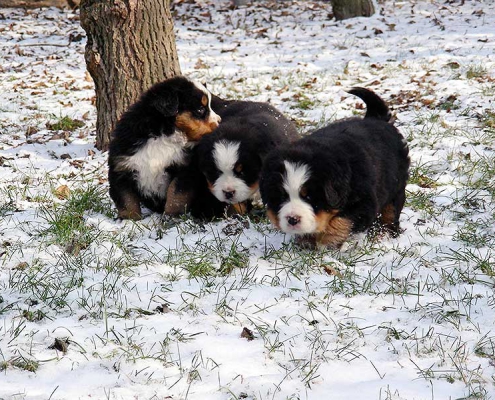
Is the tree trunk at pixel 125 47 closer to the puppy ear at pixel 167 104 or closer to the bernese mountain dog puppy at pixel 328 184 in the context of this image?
the puppy ear at pixel 167 104

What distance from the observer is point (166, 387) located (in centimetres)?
304

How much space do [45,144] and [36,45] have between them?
624 centimetres

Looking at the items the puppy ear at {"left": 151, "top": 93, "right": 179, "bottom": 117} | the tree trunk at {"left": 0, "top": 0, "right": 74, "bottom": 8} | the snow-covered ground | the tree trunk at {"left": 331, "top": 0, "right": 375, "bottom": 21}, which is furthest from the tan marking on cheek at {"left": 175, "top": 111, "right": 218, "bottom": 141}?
the tree trunk at {"left": 0, "top": 0, "right": 74, "bottom": 8}

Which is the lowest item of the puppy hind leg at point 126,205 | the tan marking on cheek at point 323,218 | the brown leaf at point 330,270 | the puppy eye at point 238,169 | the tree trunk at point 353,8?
the puppy hind leg at point 126,205

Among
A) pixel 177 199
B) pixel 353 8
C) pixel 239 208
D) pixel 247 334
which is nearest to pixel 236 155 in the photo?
pixel 239 208

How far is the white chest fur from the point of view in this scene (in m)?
5.32

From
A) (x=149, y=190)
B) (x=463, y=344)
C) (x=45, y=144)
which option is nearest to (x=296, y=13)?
(x=45, y=144)

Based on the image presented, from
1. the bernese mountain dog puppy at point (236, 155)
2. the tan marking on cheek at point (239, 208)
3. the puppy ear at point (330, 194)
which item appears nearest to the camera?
the puppy ear at point (330, 194)

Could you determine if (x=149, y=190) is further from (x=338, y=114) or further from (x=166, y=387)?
(x=338, y=114)

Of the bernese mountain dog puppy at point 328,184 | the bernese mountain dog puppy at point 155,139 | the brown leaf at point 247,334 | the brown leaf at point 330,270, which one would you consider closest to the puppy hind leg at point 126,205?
the bernese mountain dog puppy at point 155,139

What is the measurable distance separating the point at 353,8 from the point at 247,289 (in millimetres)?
11032

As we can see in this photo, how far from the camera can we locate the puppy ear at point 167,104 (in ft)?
17.2

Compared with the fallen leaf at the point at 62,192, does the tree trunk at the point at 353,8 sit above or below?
above

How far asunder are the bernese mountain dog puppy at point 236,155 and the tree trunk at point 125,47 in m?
1.85
